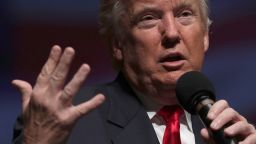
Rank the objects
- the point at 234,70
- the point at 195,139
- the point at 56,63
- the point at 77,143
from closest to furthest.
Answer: the point at 56,63
the point at 77,143
the point at 195,139
the point at 234,70

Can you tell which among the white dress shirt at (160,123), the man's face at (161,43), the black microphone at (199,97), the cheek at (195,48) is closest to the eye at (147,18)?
the man's face at (161,43)

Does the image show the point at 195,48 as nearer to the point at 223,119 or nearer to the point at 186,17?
the point at 186,17

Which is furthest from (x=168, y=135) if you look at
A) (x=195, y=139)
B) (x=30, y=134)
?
(x=30, y=134)

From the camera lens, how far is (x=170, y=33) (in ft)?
5.72

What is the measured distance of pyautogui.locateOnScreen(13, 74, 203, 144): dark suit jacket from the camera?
171 cm

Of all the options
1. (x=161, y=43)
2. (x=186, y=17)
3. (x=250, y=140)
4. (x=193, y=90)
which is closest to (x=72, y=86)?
(x=193, y=90)

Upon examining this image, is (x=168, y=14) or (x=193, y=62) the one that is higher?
(x=168, y=14)

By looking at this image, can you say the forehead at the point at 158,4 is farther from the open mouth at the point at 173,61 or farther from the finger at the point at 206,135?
the finger at the point at 206,135

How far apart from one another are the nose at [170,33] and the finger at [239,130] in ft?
1.53

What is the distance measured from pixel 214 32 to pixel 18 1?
0.74 metres

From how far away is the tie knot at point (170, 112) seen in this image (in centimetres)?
177

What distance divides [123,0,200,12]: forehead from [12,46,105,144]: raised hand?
21.1 inches

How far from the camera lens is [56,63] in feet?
4.43

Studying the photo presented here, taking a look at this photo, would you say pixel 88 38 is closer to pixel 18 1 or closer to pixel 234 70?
pixel 18 1
